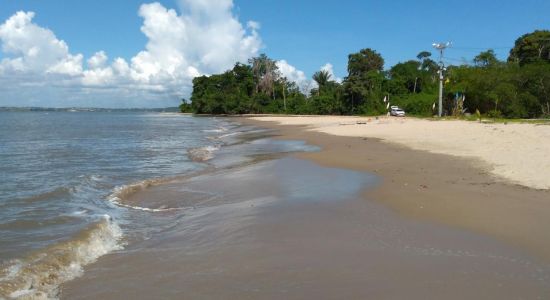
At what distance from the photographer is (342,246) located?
607cm

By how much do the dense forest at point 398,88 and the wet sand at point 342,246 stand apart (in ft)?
124

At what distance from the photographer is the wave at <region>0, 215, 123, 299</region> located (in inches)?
201

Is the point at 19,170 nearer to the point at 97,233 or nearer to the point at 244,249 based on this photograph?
the point at 97,233

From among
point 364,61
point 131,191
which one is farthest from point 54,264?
point 364,61

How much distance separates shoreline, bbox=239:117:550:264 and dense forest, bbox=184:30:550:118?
33651mm

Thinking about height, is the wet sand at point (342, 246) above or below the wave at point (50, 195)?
above

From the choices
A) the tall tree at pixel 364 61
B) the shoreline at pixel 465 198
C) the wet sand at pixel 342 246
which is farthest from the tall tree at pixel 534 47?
the wet sand at pixel 342 246

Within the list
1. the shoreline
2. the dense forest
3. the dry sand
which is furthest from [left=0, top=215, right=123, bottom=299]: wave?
the dense forest

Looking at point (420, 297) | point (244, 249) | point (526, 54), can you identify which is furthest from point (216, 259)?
point (526, 54)

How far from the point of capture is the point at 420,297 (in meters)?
4.35

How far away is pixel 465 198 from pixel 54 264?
23.7 feet

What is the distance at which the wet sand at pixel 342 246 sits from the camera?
4.71 m

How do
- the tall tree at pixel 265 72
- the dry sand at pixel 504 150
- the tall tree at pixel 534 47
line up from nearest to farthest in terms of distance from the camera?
the dry sand at pixel 504 150, the tall tree at pixel 534 47, the tall tree at pixel 265 72

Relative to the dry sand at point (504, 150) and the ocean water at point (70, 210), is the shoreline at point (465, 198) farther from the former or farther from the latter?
the ocean water at point (70, 210)
